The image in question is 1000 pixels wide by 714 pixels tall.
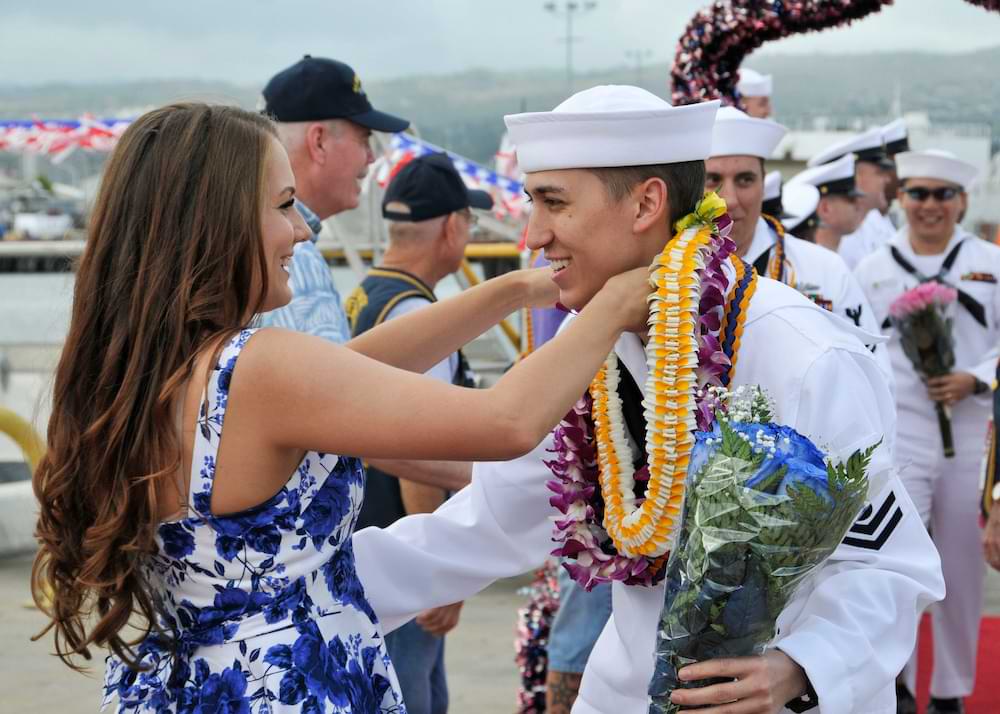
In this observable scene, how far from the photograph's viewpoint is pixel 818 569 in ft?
6.37

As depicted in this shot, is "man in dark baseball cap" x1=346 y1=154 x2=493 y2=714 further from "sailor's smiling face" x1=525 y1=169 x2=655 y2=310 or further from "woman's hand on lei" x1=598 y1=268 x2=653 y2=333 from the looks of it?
"woman's hand on lei" x1=598 y1=268 x2=653 y2=333

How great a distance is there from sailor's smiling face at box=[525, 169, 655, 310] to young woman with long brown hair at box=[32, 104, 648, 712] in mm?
230

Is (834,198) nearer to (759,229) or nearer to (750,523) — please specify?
(759,229)

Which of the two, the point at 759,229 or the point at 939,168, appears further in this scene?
the point at 939,168

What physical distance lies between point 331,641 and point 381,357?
0.69m

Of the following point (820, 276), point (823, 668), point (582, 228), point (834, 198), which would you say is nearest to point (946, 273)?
point (834, 198)

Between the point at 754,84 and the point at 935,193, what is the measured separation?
1867 millimetres

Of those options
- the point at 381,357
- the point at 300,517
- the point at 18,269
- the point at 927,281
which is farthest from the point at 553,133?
the point at 18,269

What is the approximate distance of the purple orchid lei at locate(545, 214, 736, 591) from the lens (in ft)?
7.70

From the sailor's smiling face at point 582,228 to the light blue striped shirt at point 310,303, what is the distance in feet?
3.72

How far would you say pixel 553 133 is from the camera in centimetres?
242

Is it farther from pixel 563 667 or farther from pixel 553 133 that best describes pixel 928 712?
pixel 553 133

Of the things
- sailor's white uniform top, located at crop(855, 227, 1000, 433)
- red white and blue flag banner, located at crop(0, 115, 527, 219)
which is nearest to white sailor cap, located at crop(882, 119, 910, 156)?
sailor's white uniform top, located at crop(855, 227, 1000, 433)

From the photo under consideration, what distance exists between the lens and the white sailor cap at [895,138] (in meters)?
8.95
